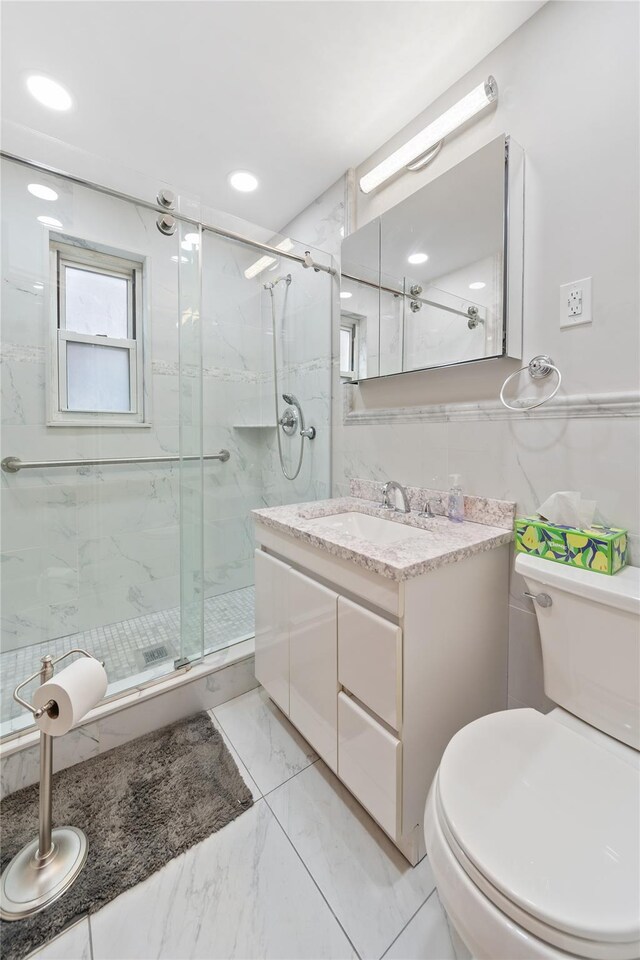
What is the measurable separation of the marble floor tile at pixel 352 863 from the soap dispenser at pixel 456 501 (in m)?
0.96

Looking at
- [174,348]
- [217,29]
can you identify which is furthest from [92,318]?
[217,29]

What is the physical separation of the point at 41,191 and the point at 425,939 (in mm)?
2807

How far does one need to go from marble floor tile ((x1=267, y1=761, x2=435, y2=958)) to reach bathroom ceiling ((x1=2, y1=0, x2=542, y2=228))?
2424 millimetres

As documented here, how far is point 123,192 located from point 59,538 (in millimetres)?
1598

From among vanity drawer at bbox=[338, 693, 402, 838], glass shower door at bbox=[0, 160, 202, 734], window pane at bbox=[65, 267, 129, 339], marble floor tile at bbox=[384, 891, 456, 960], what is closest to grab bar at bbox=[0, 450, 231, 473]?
glass shower door at bbox=[0, 160, 202, 734]

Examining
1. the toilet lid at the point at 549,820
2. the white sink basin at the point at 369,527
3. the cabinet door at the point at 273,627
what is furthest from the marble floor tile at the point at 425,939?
the white sink basin at the point at 369,527

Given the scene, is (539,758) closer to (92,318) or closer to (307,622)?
(307,622)

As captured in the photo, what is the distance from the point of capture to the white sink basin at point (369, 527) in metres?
1.37

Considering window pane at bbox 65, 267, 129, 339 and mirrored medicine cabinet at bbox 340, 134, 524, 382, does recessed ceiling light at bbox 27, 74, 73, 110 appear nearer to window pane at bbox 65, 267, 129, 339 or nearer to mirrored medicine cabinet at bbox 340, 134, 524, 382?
window pane at bbox 65, 267, 129, 339

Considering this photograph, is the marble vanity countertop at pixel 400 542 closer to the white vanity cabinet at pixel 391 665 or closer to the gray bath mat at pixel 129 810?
the white vanity cabinet at pixel 391 665

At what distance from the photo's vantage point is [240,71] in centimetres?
135

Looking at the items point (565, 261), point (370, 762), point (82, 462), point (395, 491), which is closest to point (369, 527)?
point (395, 491)

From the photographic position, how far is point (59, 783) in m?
1.24

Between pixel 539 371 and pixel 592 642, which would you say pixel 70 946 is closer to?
pixel 592 642
